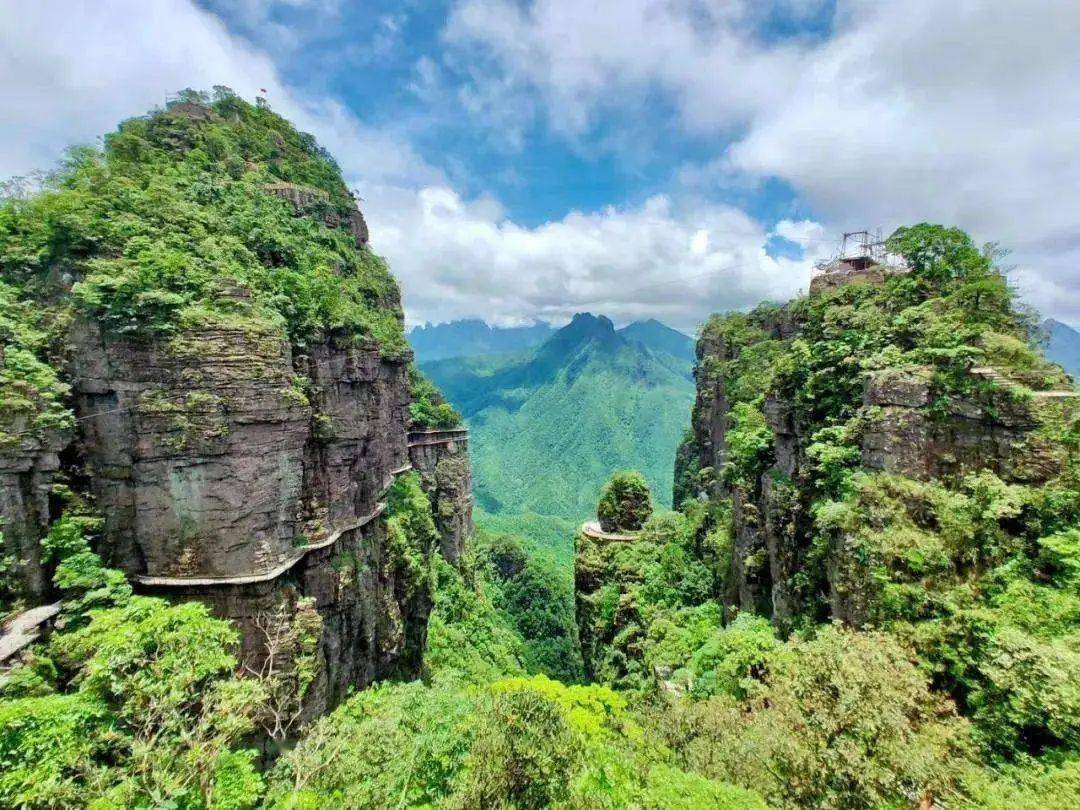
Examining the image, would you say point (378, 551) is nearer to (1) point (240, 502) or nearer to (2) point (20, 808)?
(1) point (240, 502)

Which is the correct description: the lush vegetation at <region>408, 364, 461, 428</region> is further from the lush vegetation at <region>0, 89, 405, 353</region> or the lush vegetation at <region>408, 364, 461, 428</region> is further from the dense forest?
the dense forest

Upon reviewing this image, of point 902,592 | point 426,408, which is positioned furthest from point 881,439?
point 426,408

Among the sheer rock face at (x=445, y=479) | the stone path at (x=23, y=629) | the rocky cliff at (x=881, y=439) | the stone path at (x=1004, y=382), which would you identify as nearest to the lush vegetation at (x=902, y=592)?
the rocky cliff at (x=881, y=439)

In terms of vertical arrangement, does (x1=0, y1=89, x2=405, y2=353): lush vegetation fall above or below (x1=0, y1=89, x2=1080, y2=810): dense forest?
above

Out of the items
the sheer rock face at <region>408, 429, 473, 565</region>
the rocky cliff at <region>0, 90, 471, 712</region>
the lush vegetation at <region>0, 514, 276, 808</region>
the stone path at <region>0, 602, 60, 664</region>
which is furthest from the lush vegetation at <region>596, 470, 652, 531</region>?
the stone path at <region>0, 602, 60, 664</region>

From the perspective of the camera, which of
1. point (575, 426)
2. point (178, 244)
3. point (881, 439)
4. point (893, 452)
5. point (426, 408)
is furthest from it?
point (575, 426)

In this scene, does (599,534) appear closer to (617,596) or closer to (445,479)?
(617,596)
